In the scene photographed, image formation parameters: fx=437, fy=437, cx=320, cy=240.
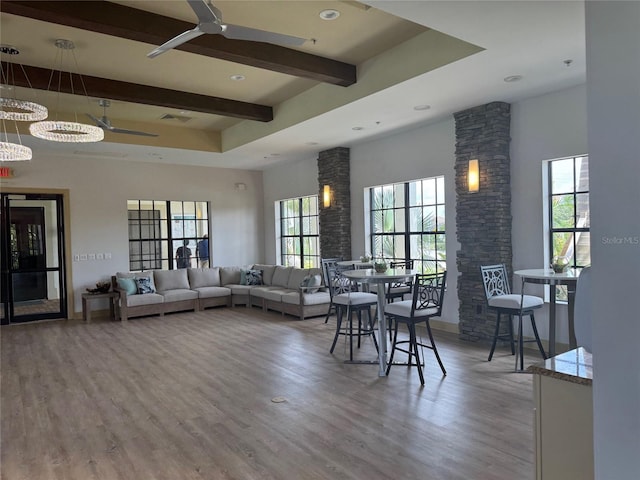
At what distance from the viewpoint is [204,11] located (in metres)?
2.71

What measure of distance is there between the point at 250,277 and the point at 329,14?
6.28 meters

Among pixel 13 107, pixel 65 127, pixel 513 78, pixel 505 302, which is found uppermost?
pixel 513 78

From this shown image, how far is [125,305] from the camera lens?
7777 millimetres

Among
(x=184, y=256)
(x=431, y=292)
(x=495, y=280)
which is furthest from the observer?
(x=184, y=256)

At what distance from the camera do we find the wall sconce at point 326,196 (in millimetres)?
8172

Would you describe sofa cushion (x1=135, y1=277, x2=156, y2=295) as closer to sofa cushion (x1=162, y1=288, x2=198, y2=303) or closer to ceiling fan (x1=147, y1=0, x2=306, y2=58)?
sofa cushion (x1=162, y1=288, x2=198, y2=303)

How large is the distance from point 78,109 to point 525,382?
6.93 meters

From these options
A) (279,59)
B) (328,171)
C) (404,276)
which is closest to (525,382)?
(404,276)

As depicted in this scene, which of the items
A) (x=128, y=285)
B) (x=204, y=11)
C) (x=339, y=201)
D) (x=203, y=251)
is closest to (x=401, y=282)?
(x=339, y=201)

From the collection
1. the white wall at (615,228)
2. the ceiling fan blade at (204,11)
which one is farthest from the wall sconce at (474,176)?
the white wall at (615,228)

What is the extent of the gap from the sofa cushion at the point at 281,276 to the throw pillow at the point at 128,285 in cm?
266

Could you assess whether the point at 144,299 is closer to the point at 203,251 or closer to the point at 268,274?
the point at 203,251

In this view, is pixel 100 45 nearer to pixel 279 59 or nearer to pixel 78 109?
pixel 279 59

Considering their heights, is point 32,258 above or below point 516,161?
below
